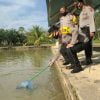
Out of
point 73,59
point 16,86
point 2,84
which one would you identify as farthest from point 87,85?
point 2,84

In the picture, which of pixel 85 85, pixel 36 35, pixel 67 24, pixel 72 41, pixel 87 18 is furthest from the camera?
pixel 36 35

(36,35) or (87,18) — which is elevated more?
(87,18)

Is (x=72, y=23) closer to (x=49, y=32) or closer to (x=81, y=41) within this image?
(x=81, y=41)

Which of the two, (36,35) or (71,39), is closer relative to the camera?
(71,39)

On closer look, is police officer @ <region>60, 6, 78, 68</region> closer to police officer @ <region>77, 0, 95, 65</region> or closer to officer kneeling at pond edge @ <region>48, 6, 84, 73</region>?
officer kneeling at pond edge @ <region>48, 6, 84, 73</region>

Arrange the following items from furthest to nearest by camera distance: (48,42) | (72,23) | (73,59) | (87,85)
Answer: (48,42), (72,23), (73,59), (87,85)

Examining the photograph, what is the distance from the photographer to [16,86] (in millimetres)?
7848

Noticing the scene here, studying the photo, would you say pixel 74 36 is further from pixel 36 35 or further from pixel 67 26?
pixel 36 35

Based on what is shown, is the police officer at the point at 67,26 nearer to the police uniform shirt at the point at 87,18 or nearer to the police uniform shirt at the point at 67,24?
the police uniform shirt at the point at 67,24

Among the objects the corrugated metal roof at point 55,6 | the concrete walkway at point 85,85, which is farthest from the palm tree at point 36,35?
the concrete walkway at point 85,85

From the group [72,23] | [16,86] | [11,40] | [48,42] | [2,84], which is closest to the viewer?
[72,23]

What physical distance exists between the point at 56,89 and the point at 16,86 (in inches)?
41.4

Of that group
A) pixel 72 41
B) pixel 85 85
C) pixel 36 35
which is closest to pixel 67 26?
pixel 72 41

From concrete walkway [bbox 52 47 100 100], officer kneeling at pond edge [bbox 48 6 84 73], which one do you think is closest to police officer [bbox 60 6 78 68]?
officer kneeling at pond edge [bbox 48 6 84 73]
